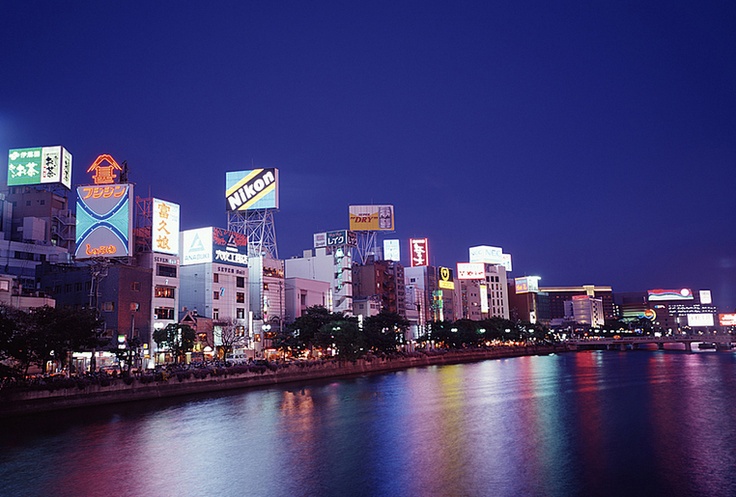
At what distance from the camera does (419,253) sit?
131250mm

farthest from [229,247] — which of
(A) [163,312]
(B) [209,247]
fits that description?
(A) [163,312]

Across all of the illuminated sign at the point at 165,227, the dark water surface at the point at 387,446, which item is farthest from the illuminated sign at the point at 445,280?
the dark water surface at the point at 387,446

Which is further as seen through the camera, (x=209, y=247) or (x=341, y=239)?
(x=341, y=239)

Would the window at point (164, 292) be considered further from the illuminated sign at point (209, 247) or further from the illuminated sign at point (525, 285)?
the illuminated sign at point (525, 285)

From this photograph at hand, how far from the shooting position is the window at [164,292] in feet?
210

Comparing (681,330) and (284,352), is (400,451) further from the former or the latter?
(681,330)

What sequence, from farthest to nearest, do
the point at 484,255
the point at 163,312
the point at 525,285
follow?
1. the point at 525,285
2. the point at 484,255
3. the point at 163,312

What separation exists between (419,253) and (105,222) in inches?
3207

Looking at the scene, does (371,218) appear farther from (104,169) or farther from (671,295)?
(671,295)

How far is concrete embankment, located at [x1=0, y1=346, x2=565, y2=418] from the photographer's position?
3628 centimetres

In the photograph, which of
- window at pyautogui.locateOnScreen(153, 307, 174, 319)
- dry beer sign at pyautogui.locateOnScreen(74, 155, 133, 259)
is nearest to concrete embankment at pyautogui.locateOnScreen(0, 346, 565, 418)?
window at pyautogui.locateOnScreen(153, 307, 174, 319)

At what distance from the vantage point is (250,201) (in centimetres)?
8262

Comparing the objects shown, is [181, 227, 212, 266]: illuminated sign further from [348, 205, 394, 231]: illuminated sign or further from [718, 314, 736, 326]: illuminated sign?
[718, 314, 736, 326]: illuminated sign

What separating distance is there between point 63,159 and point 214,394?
160 ft
